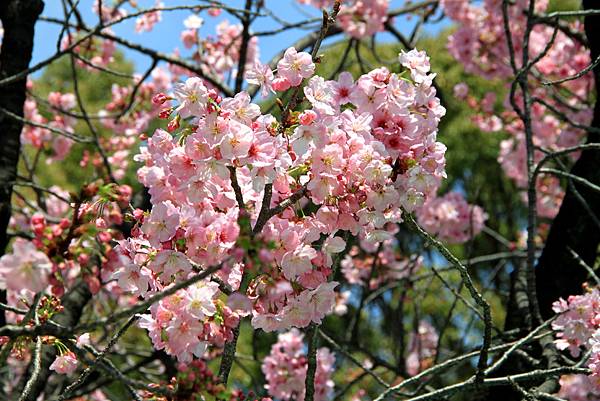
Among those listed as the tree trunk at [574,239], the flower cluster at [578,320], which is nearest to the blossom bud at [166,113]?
the flower cluster at [578,320]

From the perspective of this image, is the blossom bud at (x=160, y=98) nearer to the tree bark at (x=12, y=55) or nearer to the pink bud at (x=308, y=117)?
the pink bud at (x=308, y=117)

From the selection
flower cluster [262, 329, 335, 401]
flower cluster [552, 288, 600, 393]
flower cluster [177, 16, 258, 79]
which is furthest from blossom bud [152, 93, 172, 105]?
flower cluster [177, 16, 258, 79]

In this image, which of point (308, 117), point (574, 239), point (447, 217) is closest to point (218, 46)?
point (447, 217)

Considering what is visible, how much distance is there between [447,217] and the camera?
13.8 ft

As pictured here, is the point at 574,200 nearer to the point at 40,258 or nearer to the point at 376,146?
the point at 376,146

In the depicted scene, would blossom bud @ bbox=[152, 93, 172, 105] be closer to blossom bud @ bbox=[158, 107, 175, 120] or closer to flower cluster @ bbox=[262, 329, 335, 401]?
blossom bud @ bbox=[158, 107, 175, 120]

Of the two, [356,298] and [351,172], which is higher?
[356,298]

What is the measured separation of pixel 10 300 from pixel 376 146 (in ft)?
10.2

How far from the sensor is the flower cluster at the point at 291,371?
10.6 ft

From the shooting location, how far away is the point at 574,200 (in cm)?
273

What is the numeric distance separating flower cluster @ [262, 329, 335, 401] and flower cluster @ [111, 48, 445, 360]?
1.90 meters

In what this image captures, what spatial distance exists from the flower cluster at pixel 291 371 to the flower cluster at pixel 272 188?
6.22 ft

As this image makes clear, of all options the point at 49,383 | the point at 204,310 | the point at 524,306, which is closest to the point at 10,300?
the point at 49,383

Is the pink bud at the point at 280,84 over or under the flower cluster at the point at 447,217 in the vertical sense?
under
